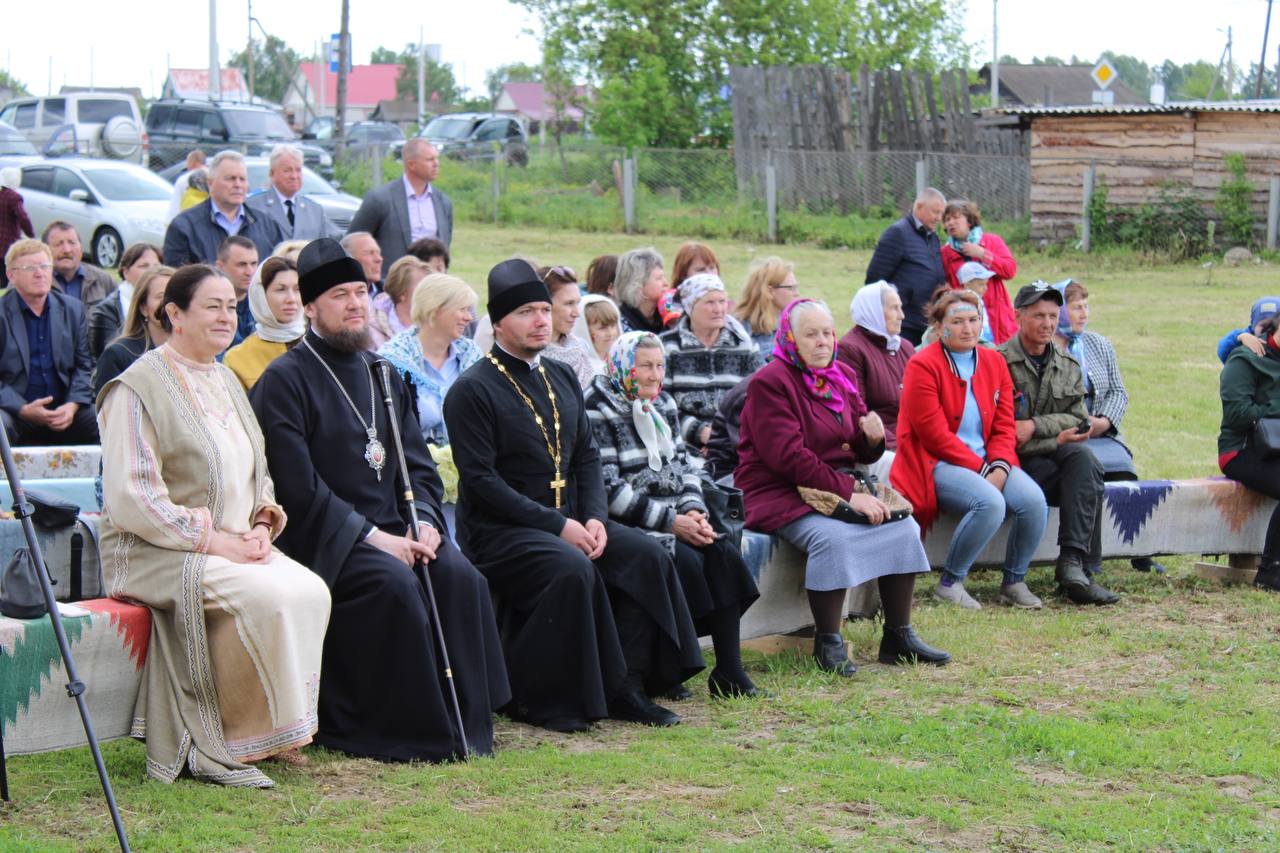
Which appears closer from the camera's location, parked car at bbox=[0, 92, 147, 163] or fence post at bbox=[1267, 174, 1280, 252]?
fence post at bbox=[1267, 174, 1280, 252]

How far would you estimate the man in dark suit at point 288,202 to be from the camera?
9.81m

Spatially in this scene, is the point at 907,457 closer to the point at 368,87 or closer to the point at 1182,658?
the point at 1182,658

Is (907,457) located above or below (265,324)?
below

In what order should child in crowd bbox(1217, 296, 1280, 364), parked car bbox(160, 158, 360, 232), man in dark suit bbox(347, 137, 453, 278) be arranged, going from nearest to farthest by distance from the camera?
child in crowd bbox(1217, 296, 1280, 364) → man in dark suit bbox(347, 137, 453, 278) → parked car bbox(160, 158, 360, 232)

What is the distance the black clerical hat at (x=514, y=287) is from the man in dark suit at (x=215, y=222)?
3.45m

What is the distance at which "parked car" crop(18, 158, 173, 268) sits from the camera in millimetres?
20172

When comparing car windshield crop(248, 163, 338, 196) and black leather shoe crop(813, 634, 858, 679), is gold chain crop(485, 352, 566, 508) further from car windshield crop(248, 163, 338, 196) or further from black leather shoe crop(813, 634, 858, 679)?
car windshield crop(248, 163, 338, 196)

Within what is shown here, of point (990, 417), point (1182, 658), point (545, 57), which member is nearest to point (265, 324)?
point (990, 417)

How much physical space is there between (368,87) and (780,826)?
108 m

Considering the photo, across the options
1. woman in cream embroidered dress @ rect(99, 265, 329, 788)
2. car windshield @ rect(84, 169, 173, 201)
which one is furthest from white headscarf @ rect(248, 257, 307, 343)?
car windshield @ rect(84, 169, 173, 201)

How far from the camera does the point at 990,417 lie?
7.76 metres

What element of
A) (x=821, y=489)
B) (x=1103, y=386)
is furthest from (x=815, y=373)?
(x=1103, y=386)

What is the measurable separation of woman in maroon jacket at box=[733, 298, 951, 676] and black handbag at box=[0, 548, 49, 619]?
3129 millimetres

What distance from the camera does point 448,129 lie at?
40.6 meters
